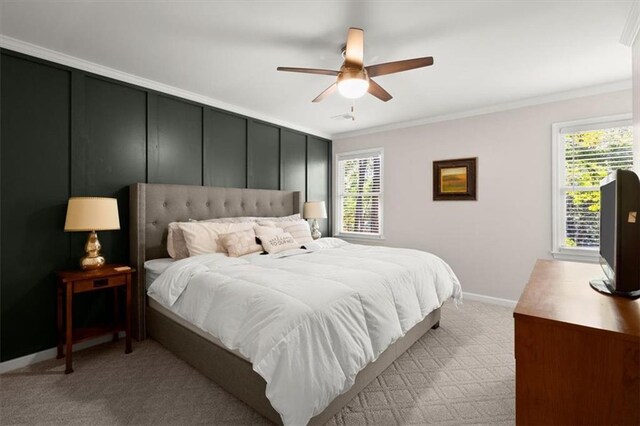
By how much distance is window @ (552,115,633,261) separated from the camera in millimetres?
3305

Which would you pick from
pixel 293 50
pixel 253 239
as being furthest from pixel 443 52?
pixel 253 239

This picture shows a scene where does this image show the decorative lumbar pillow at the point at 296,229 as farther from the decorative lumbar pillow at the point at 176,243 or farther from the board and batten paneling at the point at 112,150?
the board and batten paneling at the point at 112,150

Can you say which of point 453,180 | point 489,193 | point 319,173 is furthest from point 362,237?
point 489,193

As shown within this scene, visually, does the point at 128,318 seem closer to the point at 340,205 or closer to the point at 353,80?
the point at 353,80

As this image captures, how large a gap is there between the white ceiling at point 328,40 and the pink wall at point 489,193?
46 cm

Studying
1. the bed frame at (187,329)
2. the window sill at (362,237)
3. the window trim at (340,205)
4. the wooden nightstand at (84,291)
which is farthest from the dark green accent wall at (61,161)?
the window sill at (362,237)

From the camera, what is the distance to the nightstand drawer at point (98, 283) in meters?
2.41

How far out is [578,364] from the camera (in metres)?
1.08

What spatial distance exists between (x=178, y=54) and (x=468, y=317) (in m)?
4.00

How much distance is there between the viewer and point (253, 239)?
321 centimetres

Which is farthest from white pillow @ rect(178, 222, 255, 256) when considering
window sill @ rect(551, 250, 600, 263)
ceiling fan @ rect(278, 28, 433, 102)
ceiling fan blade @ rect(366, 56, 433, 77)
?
window sill @ rect(551, 250, 600, 263)

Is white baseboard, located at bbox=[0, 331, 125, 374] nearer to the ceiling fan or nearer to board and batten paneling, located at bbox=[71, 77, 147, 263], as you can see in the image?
board and batten paneling, located at bbox=[71, 77, 147, 263]

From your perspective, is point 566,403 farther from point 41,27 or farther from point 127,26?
point 41,27

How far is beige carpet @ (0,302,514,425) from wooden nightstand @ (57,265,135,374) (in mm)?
201
